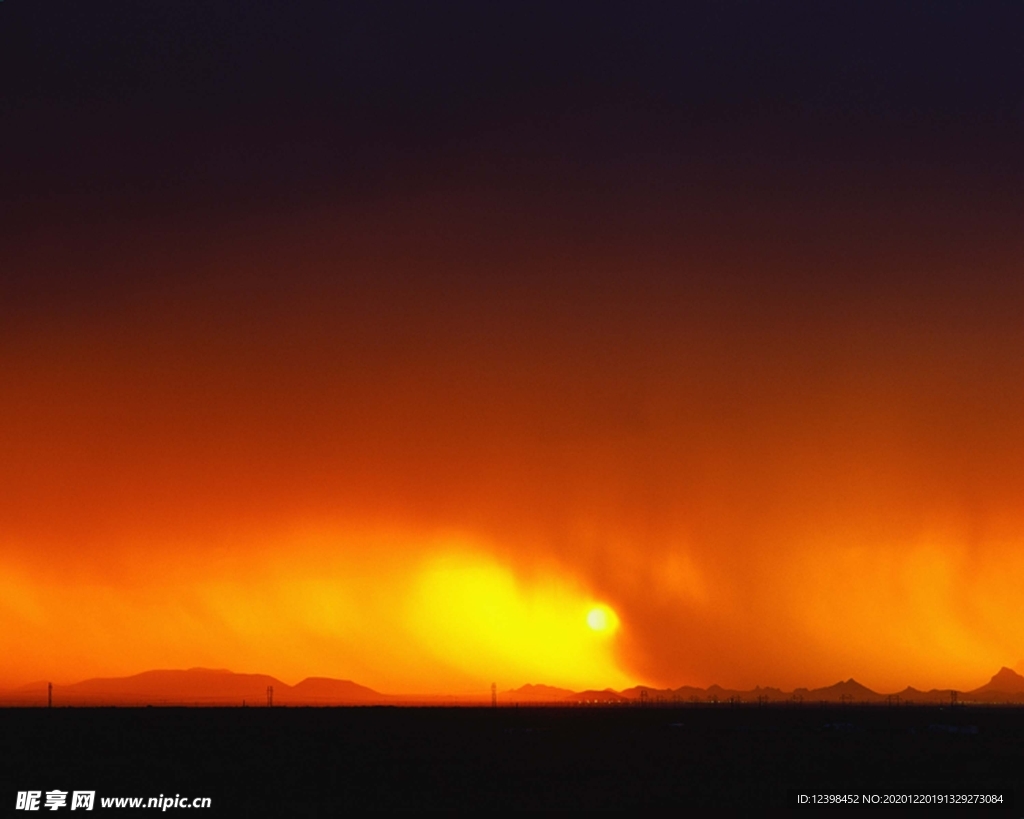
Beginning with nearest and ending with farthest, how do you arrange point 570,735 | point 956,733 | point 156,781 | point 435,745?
point 156,781 → point 435,745 → point 570,735 → point 956,733

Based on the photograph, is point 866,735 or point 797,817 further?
point 866,735

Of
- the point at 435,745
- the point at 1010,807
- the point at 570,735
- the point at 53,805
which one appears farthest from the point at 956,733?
the point at 53,805

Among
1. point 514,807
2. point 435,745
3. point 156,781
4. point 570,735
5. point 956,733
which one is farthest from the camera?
point 956,733

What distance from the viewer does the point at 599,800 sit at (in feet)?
206

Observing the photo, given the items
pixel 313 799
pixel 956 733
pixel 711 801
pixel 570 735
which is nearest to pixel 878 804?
pixel 711 801

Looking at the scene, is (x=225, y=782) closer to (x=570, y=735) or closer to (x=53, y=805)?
(x=53, y=805)

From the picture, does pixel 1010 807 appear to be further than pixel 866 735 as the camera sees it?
No

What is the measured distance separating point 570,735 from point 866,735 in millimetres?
33166

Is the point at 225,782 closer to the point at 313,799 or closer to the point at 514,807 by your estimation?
the point at 313,799

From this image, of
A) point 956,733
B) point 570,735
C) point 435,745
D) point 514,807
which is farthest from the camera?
point 956,733

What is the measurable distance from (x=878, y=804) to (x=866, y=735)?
265 ft

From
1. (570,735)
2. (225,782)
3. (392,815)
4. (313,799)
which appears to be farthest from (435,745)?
(392,815)

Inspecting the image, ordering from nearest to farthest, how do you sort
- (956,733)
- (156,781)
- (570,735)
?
1. (156,781)
2. (570,735)
3. (956,733)

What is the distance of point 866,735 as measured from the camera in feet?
435
